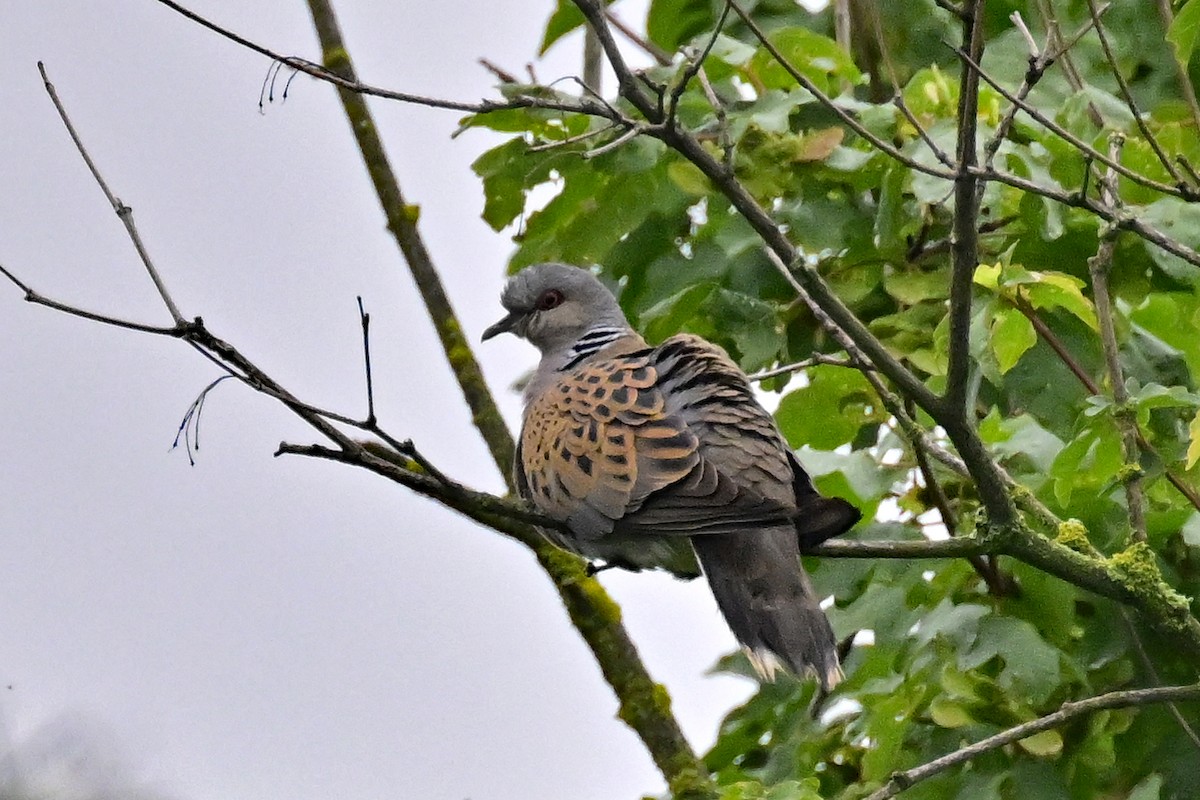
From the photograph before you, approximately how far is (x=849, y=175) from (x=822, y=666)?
1.12m

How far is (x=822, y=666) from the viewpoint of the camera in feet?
8.89

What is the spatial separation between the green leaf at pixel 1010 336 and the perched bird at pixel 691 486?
1.30 feet

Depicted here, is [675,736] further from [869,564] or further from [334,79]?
[334,79]

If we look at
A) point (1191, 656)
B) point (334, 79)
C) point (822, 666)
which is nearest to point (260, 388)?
point (334, 79)

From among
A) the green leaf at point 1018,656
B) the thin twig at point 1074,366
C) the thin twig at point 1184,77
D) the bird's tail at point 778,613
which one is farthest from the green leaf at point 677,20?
the green leaf at point 1018,656

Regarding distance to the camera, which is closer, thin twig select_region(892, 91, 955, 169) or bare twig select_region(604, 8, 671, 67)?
thin twig select_region(892, 91, 955, 169)

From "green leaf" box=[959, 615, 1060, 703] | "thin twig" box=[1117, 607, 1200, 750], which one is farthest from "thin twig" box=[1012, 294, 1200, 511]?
"green leaf" box=[959, 615, 1060, 703]

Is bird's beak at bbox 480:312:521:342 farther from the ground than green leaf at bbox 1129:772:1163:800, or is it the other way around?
bird's beak at bbox 480:312:521:342

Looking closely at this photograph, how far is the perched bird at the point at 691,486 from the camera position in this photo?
274cm

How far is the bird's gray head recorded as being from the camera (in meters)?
3.81

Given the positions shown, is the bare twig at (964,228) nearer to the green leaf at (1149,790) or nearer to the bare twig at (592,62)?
the green leaf at (1149,790)

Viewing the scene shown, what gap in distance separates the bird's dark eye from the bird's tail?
4.14 ft

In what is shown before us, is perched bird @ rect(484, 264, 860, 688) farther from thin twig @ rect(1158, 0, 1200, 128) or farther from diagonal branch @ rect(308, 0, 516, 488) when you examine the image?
thin twig @ rect(1158, 0, 1200, 128)

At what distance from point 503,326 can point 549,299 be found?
182 millimetres
